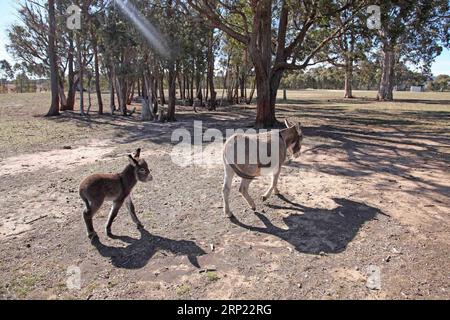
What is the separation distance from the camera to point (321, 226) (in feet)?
16.9

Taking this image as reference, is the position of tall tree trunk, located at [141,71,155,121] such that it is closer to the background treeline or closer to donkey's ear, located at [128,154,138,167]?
the background treeline

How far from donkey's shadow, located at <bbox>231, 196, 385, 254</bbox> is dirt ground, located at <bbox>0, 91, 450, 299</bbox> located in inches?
1.1

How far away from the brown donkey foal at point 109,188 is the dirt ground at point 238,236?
424 mm

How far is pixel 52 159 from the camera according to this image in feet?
32.0

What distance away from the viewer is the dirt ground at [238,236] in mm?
3676

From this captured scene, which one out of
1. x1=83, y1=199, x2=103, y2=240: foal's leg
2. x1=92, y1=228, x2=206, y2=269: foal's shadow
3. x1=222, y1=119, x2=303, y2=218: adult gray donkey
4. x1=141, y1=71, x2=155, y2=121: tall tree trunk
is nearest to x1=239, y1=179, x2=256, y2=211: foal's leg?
x1=222, y1=119, x2=303, y2=218: adult gray donkey

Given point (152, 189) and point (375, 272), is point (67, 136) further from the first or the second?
point (375, 272)

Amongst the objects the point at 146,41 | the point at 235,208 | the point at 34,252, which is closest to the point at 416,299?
the point at 235,208

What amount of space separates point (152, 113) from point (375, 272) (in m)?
18.2

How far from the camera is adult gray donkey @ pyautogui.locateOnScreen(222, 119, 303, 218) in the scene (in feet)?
17.9

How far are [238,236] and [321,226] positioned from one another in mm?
1380

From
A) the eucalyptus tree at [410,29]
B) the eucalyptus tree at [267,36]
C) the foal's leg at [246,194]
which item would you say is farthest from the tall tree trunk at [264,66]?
the foal's leg at [246,194]

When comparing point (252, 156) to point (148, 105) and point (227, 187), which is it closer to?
point (227, 187)

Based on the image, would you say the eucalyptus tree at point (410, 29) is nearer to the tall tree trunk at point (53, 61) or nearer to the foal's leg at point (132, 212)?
the foal's leg at point (132, 212)
